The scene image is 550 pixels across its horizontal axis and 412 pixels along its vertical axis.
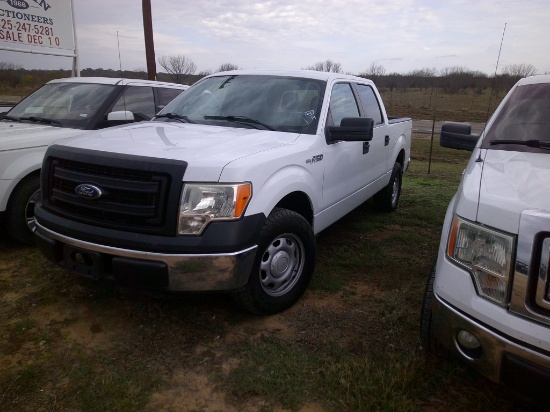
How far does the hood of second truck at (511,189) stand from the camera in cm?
197

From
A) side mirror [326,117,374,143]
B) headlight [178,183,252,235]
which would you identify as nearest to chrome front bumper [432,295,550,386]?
headlight [178,183,252,235]

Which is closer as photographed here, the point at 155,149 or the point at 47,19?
the point at 155,149

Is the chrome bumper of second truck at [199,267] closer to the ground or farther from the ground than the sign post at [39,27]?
closer to the ground

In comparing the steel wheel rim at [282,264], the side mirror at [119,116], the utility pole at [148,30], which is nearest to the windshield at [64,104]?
the side mirror at [119,116]

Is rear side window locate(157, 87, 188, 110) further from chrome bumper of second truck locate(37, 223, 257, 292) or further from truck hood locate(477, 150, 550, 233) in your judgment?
truck hood locate(477, 150, 550, 233)

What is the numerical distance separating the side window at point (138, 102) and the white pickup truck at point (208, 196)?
1.60m

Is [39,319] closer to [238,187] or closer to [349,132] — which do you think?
[238,187]

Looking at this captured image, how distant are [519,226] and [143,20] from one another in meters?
10.3

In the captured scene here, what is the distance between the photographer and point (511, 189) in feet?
7.09

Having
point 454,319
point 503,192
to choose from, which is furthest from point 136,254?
point 503,192

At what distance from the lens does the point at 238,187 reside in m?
2.70

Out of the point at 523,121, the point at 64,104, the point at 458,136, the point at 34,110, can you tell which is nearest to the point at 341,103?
the point at 458,136

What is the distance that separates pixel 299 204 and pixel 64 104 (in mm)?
3427

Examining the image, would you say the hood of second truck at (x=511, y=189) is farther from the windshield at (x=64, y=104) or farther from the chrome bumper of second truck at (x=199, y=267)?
the windshield at (x=64, y=104)
